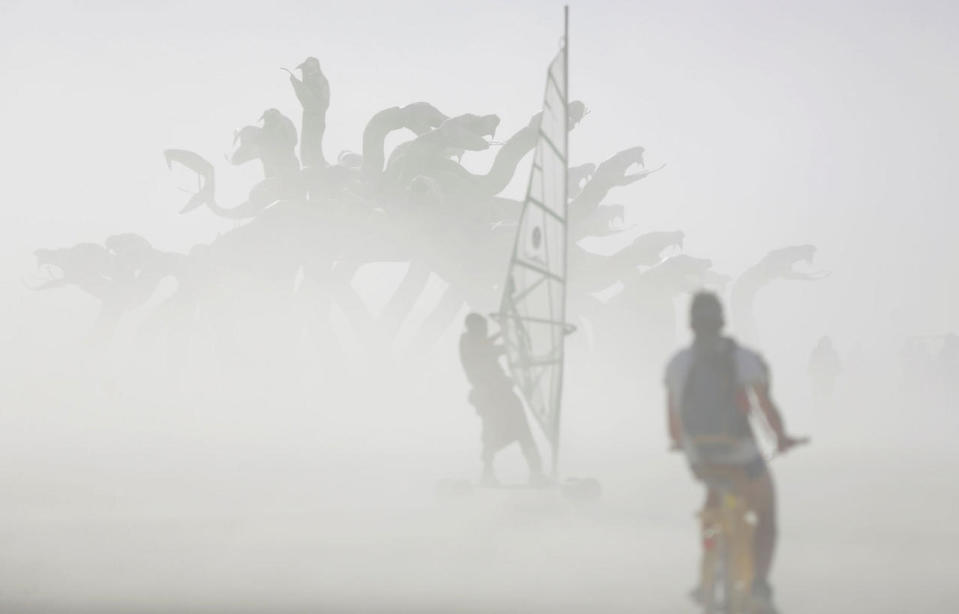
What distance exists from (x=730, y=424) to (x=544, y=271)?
4.11 meters

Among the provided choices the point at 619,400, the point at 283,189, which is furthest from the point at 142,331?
the point at 619,400

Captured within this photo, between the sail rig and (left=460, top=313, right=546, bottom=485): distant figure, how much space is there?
62 centimetres

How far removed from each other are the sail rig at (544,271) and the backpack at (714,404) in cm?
375

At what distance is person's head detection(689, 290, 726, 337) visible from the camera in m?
4.95

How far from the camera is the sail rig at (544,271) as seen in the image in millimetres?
8656

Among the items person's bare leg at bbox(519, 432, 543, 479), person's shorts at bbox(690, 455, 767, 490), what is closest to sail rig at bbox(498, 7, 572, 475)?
person's bare leg at bbox(519, 432, 543, 479)

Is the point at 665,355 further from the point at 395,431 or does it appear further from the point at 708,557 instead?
the point at 708,557

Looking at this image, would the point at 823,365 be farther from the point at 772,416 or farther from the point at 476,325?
the point at 772,416

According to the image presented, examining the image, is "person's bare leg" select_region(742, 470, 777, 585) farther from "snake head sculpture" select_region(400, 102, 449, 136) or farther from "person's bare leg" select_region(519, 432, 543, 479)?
"snake head sculpture" select_region(400, 102, 449, 136)

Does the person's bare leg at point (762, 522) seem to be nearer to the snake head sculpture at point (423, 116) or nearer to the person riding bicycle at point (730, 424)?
the person riding bicycle at point (730, 424)

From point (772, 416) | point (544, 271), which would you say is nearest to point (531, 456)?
point (544, 271)

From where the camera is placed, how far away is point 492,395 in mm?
10086

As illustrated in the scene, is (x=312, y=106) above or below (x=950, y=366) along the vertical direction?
above

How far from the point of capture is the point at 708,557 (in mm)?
4934
